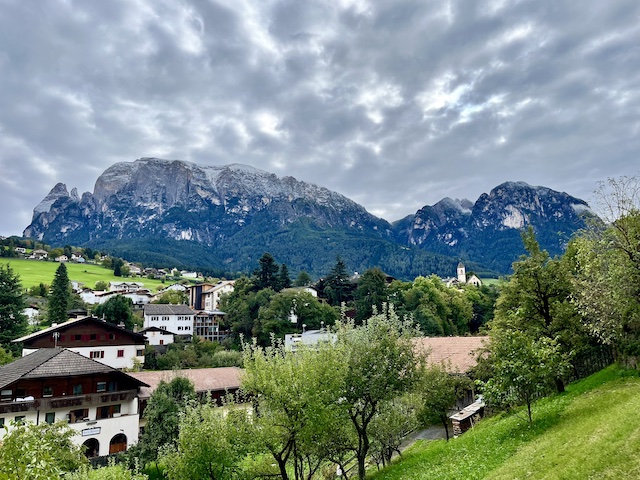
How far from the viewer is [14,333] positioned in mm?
69125

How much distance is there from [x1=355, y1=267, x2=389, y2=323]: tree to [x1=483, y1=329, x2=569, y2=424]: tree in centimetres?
5955

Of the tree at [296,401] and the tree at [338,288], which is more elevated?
the tree at [338,288]

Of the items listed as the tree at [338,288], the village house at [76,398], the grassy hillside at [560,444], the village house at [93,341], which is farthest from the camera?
the tree at [338,288]

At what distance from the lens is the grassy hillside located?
41.0 ft

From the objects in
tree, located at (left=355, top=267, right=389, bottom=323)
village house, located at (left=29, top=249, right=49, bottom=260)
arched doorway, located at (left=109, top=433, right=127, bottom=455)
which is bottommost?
arched doorway, located at (left=109, top=433, right=127, bottom=455)

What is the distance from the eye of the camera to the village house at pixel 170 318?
99.3 metres

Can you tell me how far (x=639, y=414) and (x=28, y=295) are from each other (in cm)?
13790

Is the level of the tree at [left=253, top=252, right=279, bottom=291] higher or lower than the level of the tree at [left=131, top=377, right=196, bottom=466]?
higher

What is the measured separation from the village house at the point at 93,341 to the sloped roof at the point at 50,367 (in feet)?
44.2

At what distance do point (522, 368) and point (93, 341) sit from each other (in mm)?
60706

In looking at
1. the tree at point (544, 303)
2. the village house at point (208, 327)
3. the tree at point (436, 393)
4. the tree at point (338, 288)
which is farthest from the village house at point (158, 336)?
the tree at point (544, 303)

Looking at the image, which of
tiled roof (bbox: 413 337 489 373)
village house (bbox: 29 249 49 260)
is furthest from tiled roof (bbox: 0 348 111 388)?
village house (bbox: 29 249 49 260)

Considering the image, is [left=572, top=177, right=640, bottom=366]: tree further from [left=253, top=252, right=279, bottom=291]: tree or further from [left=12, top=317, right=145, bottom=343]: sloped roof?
[left=253, top=252, right=279, bottom=291]: tree

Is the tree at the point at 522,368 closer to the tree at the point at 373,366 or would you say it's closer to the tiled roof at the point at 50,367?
the tree at the point at 373,366
